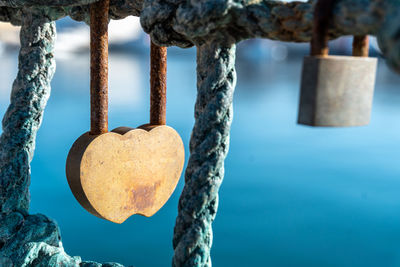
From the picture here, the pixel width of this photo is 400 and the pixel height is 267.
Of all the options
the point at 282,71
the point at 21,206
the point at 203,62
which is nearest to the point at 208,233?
the point at 203,62

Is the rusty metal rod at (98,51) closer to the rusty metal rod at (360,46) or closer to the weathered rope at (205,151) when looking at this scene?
the weathered rope at (205,151)

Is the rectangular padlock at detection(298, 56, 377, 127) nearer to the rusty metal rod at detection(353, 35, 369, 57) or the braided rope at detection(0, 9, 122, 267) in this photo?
the rusty metal rod at detection(353, 35, 369, 57)

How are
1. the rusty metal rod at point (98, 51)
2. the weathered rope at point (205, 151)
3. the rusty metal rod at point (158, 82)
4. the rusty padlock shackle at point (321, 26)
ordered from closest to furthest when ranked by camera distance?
the rusty padlock shackle at point (321, 26)
the weathered rope at point (205, 151)
the rusty metal rod at point (98, 51)
the rusty metal rod at point (158, 82)

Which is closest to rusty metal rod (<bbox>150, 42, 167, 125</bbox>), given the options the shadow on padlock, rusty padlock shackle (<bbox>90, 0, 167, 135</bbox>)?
rusty padlock shackle (<bbox>90, 0, 167, 135</bbox>)

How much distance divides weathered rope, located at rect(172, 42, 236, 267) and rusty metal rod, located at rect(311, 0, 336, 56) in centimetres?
15

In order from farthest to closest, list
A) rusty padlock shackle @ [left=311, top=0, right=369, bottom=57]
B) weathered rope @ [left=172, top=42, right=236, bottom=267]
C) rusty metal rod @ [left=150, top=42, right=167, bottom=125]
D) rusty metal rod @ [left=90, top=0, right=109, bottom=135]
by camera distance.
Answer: rusty metal rod @ [left=150, top=42, right=167, bottom=125] < rusty metal rod @ [left=90, top=0, right=109, bottom=135] < weathered rope @ [left=172, top=42, right=236, bottom=267] < rusty padlock shackle @ [left=311, top=0, right=369, bottom=57]

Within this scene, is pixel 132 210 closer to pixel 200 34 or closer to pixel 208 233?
pixel 208 233

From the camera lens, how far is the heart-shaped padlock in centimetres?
89

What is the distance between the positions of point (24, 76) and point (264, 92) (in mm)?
7662

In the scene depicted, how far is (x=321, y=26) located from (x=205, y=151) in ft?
0.81

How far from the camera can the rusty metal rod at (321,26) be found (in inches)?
23.2

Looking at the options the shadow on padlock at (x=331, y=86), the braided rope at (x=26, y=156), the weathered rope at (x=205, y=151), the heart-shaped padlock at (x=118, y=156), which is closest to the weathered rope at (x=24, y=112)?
the braided rope at (x=26, y=156)

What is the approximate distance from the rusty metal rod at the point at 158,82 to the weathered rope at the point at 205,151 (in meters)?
0.26

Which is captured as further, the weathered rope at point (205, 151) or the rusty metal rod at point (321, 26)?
the weathered rope at point (205, 151)
